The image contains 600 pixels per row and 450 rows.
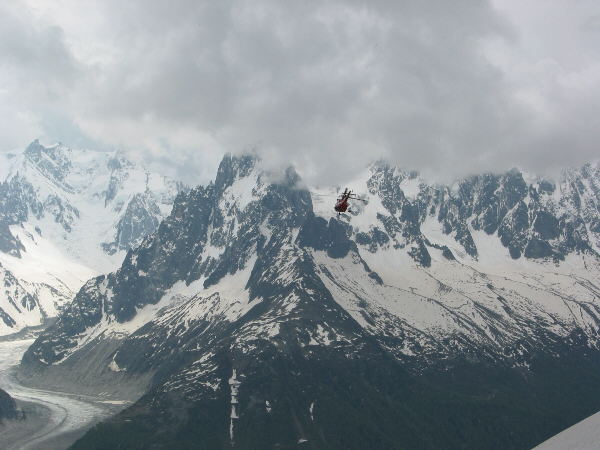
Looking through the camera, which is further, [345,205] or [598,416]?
[345,205]

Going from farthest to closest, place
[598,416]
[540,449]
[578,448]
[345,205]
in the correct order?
[345,205] → [598,416] → [540,449] → [578,448]

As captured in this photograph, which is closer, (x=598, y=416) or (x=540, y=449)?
(x=540, y=449)

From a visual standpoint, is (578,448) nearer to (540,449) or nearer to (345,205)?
(540,449)

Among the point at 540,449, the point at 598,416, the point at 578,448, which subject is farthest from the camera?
the point at 598,416

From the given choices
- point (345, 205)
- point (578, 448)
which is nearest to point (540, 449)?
point (578, 448)

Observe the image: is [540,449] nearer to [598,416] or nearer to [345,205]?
[598,416]

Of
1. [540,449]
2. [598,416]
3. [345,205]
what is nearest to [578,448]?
[540,449]

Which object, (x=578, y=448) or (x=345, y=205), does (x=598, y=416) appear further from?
(x=345, y=205)

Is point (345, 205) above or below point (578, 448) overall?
above
